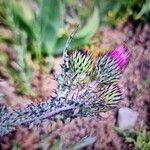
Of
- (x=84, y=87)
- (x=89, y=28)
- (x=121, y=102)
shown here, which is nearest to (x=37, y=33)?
(x=89, y=28)

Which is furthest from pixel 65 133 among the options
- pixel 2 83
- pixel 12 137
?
pixel 2 83

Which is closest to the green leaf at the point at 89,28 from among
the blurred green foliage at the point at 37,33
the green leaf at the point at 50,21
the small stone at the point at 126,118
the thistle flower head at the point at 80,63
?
the blurred green foliage at the point at 37,33

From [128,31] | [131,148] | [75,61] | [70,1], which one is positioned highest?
[70,1]

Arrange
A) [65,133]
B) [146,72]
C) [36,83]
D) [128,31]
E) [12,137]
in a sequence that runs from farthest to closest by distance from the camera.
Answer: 1. [128,31]
2. [146,72]
3. [36,83]
4. [65,133]
5. [12,137]

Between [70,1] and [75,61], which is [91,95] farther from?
[70,1]

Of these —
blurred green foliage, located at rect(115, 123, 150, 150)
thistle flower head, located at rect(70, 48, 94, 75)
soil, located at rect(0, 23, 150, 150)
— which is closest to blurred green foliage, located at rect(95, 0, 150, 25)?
soil, located at rect(0, 23, 150, 150)

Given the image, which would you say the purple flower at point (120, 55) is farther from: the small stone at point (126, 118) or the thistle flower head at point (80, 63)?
the small stone at point (126, 118)
